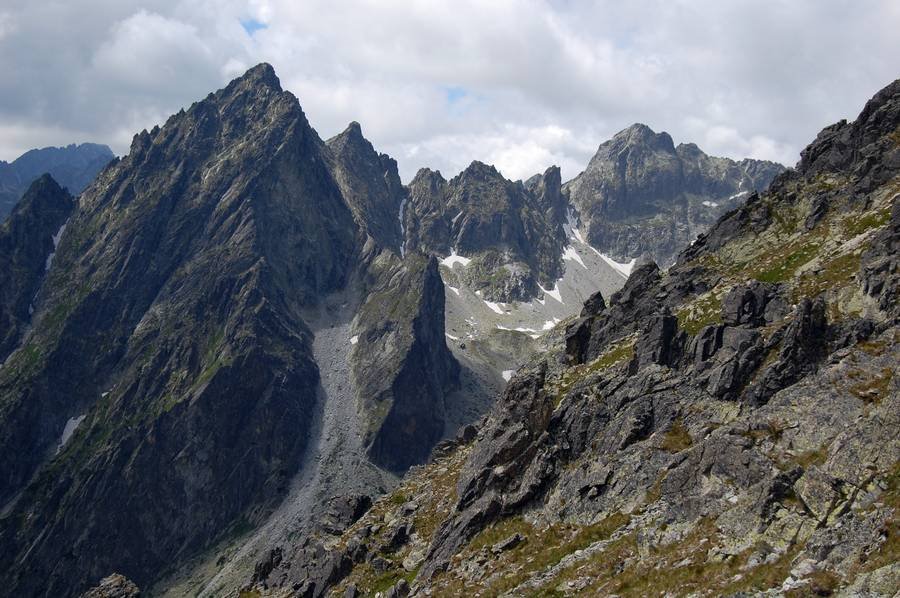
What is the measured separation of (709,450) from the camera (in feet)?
144

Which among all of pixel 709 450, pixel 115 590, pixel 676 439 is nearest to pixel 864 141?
pixel 676 439

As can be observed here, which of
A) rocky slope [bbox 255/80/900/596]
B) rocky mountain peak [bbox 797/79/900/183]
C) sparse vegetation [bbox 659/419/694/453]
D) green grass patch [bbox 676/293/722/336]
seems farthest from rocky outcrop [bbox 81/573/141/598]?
rocky mountain peak [bbox 797/79/900/183]

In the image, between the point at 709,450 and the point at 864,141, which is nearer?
the point at 709,450

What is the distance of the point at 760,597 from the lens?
2836cm

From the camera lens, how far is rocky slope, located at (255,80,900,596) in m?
34.3

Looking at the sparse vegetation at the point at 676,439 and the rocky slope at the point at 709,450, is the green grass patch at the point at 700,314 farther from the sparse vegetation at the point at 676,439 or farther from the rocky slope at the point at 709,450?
the sparse vegetation at the point at 676,439

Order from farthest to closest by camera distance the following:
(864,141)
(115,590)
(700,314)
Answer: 1. (115,590)
2. (864,141)
3. (700,314)

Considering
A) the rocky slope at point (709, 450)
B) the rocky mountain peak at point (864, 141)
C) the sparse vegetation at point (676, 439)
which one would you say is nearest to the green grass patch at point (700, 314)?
the rocky slope at point (709, 450)

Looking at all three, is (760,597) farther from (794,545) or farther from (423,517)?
(423,517)

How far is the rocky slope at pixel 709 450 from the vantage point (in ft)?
112

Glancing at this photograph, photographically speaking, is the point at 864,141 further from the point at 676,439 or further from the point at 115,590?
the point at 115,590

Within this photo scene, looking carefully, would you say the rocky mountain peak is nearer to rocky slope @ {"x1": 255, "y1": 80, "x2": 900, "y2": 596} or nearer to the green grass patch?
rocky slope @ {"x1": 255, "y1": 80, "x2": 900, "y2": 596}

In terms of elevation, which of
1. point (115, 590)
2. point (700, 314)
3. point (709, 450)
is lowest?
point (709, 450)

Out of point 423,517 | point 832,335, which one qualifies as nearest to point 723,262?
point 832,335
